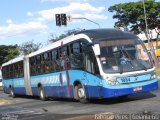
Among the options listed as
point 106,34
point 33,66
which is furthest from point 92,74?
point 33,66

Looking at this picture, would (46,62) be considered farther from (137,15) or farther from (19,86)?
(137,15)

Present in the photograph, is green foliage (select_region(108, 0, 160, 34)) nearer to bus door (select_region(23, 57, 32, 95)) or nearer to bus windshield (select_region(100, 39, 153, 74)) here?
bus door (select_region(23, 57, 32, 95))

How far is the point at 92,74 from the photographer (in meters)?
17.4

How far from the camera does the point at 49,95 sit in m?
24.0

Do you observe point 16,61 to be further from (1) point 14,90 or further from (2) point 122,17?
(2) point 122,17

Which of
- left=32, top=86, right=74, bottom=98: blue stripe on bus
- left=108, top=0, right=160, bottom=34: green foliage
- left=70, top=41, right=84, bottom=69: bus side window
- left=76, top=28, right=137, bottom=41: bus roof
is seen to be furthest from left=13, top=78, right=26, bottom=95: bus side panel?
left=108, top=0, right=160, bottom=34: green foliage

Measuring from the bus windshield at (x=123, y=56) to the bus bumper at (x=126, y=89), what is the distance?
1.86 ft

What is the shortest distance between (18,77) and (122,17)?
48225mm

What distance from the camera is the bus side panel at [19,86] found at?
3010 centimetres

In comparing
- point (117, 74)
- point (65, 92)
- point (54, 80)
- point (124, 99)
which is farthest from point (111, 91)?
point (54, 80)

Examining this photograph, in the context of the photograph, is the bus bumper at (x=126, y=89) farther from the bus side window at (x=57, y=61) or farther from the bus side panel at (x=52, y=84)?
the bus side window at (x=57, y=61)

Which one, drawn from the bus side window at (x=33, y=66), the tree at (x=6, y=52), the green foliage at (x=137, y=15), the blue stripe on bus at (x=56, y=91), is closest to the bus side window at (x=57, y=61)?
the blue stripe on bus at (x=56, y=91)

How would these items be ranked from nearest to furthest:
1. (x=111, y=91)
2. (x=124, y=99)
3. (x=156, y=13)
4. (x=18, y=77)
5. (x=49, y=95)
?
1. (x=111, y=91)
2. (x=124, y=99)
3. (x=49, y=95)
4. (x=18, y=77)
5. (x=156, y=13)

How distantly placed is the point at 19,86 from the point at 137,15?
157 feet
